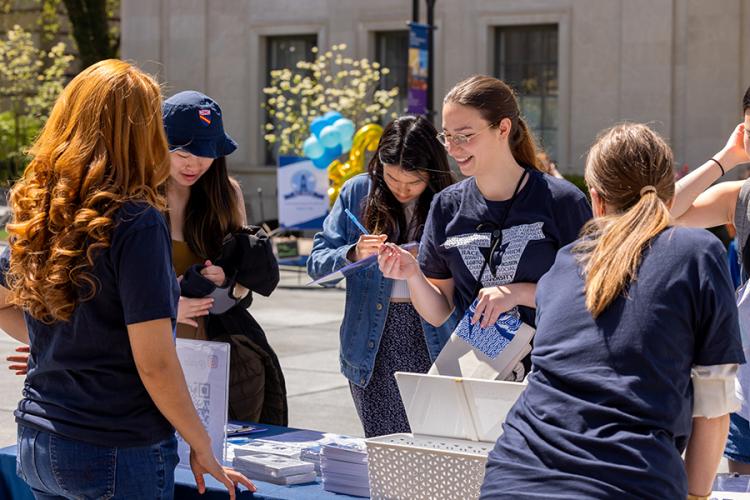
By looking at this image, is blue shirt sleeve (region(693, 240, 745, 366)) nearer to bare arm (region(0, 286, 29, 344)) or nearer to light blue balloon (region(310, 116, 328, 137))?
bare arm (region(0, 286, 29, 344))

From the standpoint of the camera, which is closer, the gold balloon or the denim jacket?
the denim jacket

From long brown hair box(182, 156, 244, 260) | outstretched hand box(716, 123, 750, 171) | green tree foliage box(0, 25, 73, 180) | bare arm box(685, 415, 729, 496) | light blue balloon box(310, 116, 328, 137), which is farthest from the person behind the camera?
green tree foliage box(0, 25, 73, 180)

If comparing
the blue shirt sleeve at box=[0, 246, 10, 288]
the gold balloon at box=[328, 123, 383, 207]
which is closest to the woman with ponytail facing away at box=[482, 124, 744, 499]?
the blue shirt sleeve at box=[0, 246, 10, 288]

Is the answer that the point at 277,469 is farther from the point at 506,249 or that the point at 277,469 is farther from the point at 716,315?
the point at 716,315

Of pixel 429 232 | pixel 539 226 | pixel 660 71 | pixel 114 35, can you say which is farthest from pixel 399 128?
pixel 114 35

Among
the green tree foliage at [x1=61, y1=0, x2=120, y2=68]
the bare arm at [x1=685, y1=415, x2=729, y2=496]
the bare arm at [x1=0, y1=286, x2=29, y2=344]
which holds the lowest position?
the bare arm at [x1=685, y1=415, x2=729, y2=496]

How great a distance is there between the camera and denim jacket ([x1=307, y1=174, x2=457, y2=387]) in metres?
4.68

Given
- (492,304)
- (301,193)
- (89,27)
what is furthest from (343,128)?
(492,304)

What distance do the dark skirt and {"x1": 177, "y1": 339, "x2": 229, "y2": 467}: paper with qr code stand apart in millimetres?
993

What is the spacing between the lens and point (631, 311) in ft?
8.71

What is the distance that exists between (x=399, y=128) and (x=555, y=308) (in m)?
2.02

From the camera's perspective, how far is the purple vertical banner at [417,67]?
18828 mm

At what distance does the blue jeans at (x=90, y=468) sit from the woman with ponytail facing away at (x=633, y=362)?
846 mm

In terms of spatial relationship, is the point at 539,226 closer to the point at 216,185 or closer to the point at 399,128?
the point at 399,128
